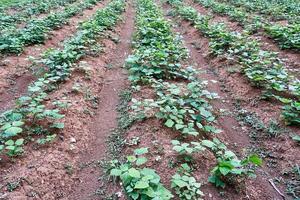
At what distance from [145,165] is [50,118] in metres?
2.46

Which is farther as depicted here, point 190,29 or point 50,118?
point 190,29

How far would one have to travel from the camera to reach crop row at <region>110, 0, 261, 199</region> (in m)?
4.23

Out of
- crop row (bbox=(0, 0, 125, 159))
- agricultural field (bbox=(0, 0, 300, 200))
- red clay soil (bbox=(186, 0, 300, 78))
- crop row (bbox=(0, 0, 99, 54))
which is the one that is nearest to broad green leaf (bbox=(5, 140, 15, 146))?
crop row (bbox=(0, 0, 125, 159))

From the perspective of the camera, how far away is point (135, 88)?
24.3 feet

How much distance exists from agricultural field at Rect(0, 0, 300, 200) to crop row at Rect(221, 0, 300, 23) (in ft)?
10.4

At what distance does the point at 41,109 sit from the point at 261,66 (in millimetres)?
6082

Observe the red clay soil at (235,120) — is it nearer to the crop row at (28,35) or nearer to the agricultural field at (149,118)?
the agricultural field at (149,118)

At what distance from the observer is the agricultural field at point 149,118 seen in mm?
4684

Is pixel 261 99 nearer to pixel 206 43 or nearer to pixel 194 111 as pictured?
pixel 194 111

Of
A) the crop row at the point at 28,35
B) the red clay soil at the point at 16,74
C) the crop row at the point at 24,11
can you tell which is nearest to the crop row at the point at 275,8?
the crop row at the point at 28,35

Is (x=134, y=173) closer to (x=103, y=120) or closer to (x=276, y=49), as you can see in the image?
(x=103, y=120)

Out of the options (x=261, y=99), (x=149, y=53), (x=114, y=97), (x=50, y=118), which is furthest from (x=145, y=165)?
(x=149, y=53)

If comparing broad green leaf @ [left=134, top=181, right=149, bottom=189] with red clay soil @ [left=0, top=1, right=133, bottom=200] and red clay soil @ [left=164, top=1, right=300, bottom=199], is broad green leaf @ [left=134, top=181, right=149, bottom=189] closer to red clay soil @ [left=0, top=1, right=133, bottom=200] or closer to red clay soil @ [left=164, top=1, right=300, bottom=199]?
red clay soil @ [left=0, top=1, right=133, bottom=200]

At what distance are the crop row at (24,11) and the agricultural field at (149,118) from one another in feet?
10.7
